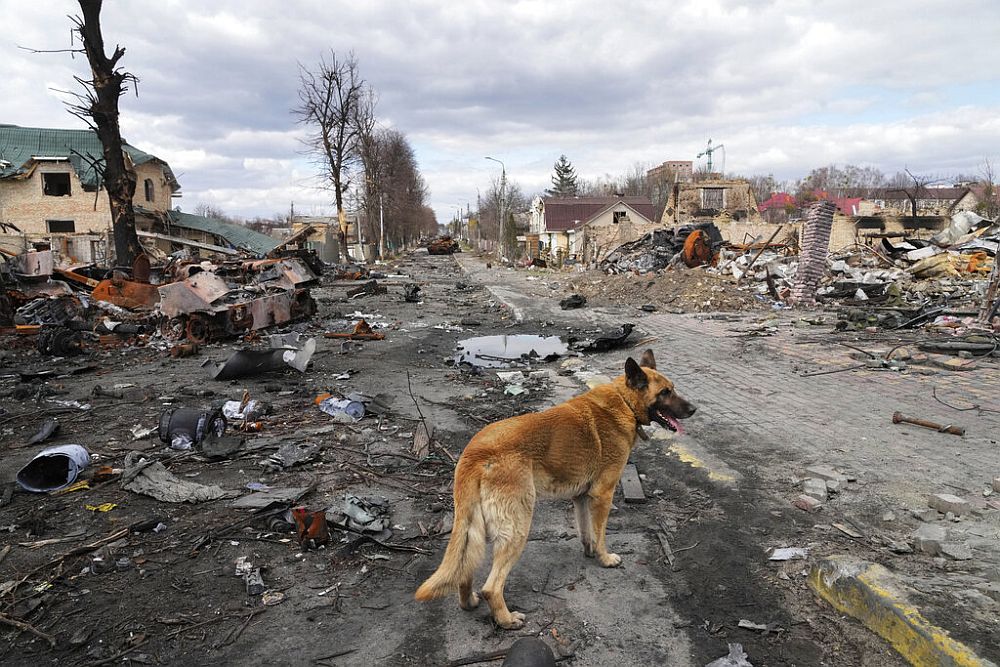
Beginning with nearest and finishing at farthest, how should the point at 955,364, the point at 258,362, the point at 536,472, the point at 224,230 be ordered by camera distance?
the point at 536,472
the point at 955,364
the point at 258,362
the point at 224,230

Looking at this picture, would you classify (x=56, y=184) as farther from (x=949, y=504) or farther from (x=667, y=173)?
(x=667, y=173)

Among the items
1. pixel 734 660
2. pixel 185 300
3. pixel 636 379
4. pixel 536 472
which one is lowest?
pixel 734 660

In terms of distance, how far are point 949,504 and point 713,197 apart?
146ft

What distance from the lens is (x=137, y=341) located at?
450 inches

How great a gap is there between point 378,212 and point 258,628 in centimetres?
5047

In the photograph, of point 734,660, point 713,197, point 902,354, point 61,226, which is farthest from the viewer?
point 713,197

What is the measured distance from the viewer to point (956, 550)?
337cm

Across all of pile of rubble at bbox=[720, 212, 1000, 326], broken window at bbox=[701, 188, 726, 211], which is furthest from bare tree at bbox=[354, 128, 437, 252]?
pile of rubble at bbox=[720, 212, 1000, 326]

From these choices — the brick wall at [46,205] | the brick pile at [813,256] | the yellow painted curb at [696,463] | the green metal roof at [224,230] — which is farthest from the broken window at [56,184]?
the yellow painted curb at [696,463]

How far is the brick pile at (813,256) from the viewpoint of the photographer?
1555 cm

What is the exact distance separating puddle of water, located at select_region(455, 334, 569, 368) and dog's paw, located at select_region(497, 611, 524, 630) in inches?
269

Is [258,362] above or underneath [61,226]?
underneath

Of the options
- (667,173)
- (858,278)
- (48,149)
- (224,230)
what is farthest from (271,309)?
(667,173)

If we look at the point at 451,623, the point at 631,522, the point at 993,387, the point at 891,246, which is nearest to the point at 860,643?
the point at 631,522
